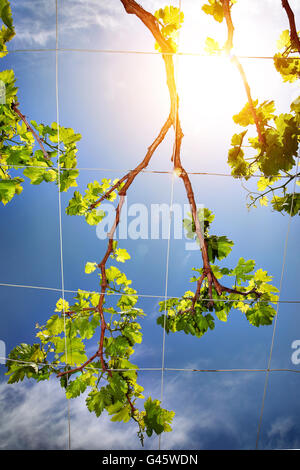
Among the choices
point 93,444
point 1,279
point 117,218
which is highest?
point 117,218

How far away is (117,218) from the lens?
109 centimetres

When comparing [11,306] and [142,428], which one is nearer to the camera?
[142,428]

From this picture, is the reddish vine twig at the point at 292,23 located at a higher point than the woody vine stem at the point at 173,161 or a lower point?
higher

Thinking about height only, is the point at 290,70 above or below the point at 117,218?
above

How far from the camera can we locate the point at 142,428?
1214mm

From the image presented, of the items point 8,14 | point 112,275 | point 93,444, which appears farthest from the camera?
point 93,444

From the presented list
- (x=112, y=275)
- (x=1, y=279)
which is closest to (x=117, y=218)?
(x=112, y=275)

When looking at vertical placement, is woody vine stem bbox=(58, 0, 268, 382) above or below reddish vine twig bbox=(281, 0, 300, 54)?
below

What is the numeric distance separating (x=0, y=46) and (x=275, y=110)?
1.10 metres

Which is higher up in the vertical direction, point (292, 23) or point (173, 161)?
point (292, 23)

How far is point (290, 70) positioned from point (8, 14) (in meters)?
1.08

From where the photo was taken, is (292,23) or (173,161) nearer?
(292,23)

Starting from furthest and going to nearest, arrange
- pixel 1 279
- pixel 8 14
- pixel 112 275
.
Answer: pixel 1 279
pixel 112 275
pixel 8 14

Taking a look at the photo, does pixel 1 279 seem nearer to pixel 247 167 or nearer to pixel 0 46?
pixel 0 46
